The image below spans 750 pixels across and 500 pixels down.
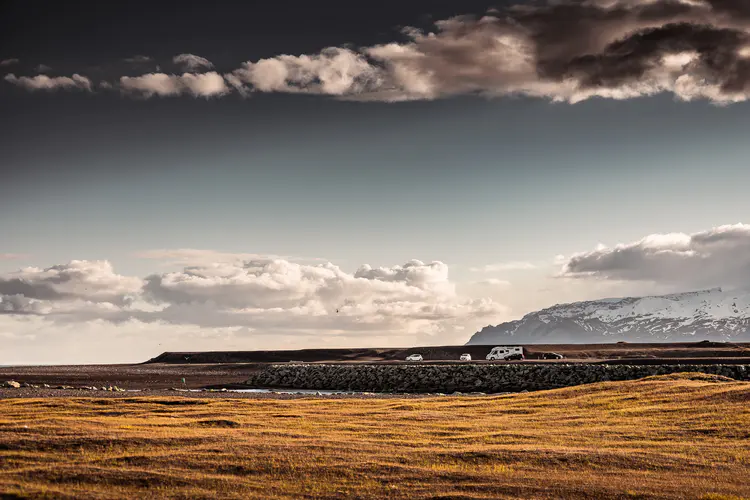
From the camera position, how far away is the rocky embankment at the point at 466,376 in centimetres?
6562

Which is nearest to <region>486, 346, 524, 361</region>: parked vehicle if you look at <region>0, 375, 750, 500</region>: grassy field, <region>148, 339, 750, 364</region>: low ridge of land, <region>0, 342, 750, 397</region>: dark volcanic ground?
<region>0, 342, 750, 397</region>: dark volcanic ground

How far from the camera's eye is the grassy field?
20688mm

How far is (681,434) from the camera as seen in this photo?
31703 mm

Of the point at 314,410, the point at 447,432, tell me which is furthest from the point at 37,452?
the point at 314,410

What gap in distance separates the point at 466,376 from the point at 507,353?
31.5m

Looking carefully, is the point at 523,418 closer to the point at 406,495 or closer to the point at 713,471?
the point at 713,471

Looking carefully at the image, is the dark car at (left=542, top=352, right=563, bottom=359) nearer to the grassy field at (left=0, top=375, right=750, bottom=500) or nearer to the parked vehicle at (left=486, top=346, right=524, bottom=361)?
the parked vehicle at (left=486, top=346, right=524, bottom=361)

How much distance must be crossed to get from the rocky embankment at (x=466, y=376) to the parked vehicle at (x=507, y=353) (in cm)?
2681

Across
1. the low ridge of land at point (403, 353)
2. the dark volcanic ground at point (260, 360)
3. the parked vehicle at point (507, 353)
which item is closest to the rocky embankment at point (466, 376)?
the dark volcanic ground at point (260, 360)

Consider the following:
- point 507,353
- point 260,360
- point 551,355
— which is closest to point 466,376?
point 507,353

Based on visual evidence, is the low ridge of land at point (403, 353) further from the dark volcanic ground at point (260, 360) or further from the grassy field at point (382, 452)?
the grassy field at point (382, 452)

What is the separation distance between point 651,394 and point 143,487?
1334 inches

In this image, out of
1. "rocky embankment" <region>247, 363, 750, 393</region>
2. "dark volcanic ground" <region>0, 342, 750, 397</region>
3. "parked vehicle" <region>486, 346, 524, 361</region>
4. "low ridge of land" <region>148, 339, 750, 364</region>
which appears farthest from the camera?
"low ridge of land" <region>148, 339, 750, 364</region>

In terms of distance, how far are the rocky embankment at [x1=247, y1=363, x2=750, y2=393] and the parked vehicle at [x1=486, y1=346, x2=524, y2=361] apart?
26811 millimetres
